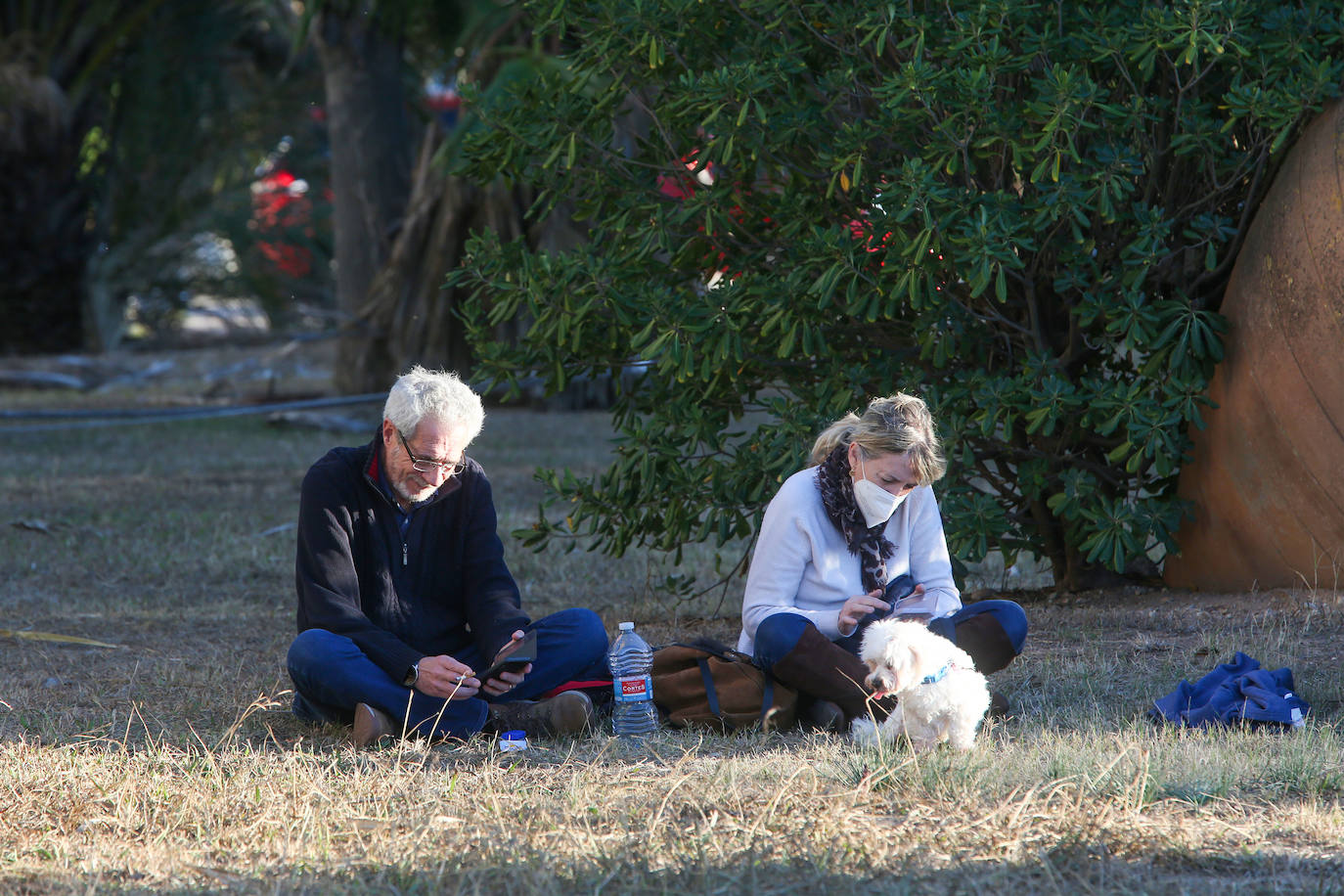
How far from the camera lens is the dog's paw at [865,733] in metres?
4.14

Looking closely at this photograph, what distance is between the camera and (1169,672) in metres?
5.06

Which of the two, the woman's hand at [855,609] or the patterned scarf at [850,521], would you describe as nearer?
the woman's hand at [855,609]

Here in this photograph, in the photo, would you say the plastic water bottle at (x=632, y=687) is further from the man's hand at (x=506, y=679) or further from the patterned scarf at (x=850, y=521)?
the patterned scarf at (x=850, y=521)

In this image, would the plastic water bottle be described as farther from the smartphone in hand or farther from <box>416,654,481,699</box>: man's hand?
<box>416,654,481,699</box>: man's hand

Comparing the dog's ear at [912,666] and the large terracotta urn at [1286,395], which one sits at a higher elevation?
the large terracotta urn at [1286,395]

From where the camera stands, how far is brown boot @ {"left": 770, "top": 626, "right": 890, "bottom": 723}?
438cm

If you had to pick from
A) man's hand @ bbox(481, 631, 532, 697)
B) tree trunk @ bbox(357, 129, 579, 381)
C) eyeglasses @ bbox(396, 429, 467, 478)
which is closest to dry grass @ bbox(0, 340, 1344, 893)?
man's hand @ bbox(481, 631, 532, 697)

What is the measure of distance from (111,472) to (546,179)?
7.49 meters

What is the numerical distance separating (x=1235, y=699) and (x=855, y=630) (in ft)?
4.01

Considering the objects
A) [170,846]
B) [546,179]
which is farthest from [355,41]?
[170,846]

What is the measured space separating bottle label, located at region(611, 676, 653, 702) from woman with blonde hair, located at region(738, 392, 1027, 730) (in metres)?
0.36

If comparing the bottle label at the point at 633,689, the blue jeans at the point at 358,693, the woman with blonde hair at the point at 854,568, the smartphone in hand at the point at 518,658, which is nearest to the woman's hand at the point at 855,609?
the woman with blonde hair at the point at 854,568

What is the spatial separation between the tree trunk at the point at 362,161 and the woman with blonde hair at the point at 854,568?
45.4 feet

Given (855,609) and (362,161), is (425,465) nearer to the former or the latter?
(855,609)
